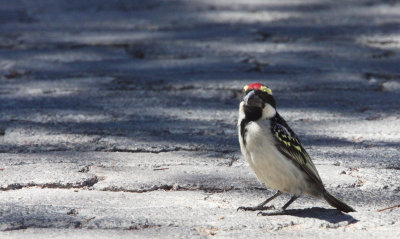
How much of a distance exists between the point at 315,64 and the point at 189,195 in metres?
2.77

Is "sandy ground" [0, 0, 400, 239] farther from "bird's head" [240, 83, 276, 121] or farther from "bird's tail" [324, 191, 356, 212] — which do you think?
"bird's head" [240, 83, 276, 121]

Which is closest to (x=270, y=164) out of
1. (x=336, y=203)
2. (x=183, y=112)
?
(x=336, y=203)

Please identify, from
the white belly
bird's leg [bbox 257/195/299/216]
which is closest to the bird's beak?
the white belly

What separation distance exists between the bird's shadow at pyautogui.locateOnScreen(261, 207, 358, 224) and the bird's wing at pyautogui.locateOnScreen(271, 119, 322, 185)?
13 cm

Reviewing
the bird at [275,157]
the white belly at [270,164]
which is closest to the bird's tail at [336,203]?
the bird at [275,157]

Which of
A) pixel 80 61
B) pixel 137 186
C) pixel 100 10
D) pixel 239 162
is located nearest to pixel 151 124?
pixel 239 162

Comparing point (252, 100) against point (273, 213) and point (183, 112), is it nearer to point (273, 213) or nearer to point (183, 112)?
point (273, 213)

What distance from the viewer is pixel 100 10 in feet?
25.2

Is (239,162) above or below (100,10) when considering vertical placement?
below

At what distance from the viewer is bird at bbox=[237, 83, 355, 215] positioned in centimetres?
326

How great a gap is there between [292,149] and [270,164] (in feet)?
0.43

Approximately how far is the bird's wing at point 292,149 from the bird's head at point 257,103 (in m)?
0.08

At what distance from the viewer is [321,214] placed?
3.23 meters

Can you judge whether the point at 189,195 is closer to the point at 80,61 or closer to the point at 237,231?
the point at 237,231
